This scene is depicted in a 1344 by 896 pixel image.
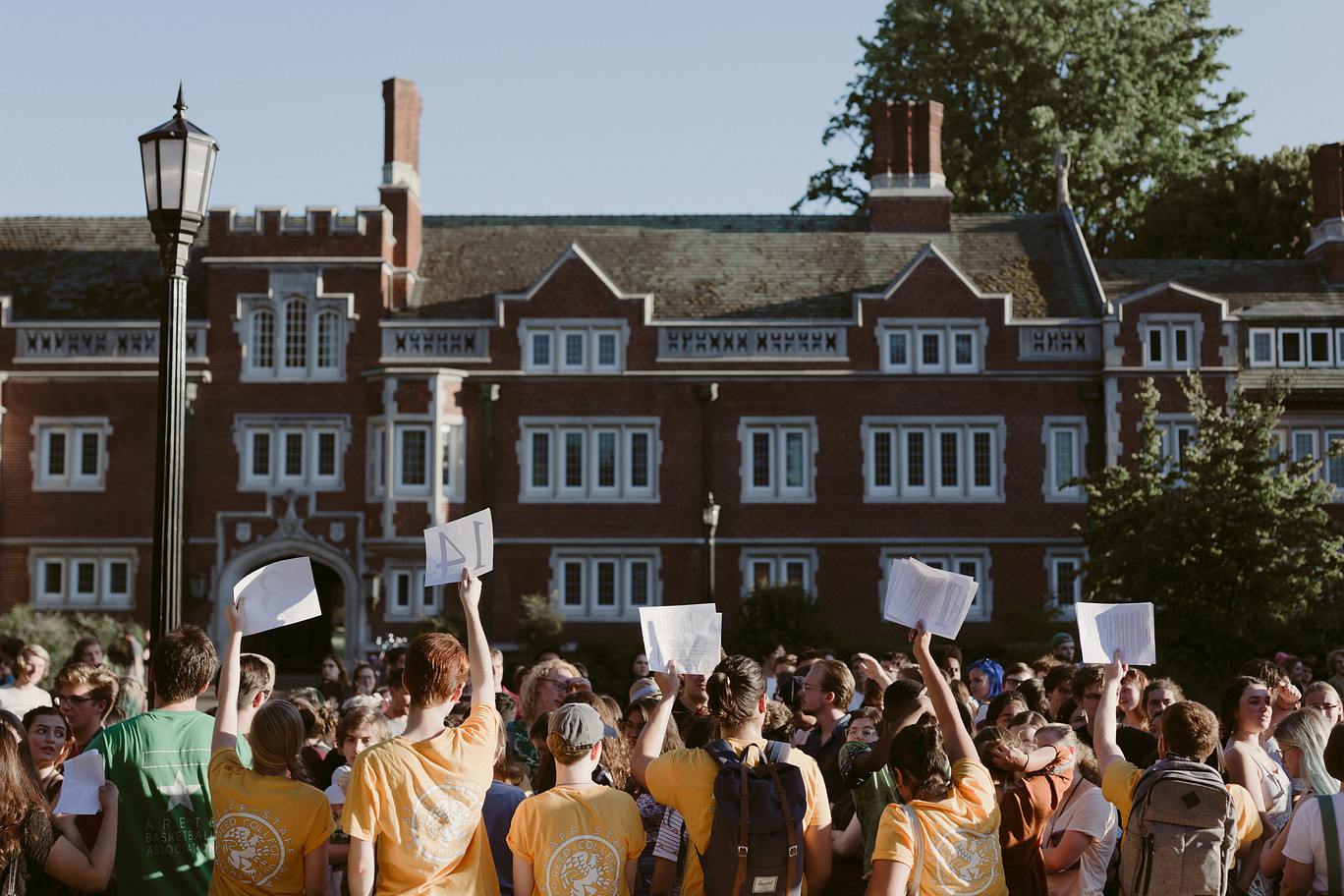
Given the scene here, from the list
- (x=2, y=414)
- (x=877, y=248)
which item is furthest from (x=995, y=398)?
(x=2, y=414)

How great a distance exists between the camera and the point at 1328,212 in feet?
105

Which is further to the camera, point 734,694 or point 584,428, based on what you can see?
point 584,428

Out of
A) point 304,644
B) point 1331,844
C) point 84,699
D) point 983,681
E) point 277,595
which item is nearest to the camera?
point 1331,844

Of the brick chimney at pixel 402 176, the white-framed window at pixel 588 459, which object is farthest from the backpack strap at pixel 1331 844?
the brick chimney at pixel 402 176

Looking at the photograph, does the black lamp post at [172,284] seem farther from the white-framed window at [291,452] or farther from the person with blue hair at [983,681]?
the white-framed window at [291,452]

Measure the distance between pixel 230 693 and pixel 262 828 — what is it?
1.74 feet

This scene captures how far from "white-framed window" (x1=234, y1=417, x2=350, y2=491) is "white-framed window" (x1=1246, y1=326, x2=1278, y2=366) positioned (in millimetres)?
19186

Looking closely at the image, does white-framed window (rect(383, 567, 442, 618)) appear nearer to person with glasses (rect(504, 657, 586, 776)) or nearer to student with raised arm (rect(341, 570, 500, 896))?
person with glasses (rect(504, 657, 586, 776))

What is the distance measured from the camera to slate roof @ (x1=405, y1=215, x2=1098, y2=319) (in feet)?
98.6

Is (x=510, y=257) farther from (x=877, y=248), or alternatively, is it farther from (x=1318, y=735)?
(x=1318, y=735)

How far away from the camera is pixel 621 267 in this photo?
31.2 metres

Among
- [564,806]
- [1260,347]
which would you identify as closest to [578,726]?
[564,806]

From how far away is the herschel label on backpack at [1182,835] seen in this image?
16.9 ft

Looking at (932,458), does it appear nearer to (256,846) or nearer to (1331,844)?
(1331,844)
